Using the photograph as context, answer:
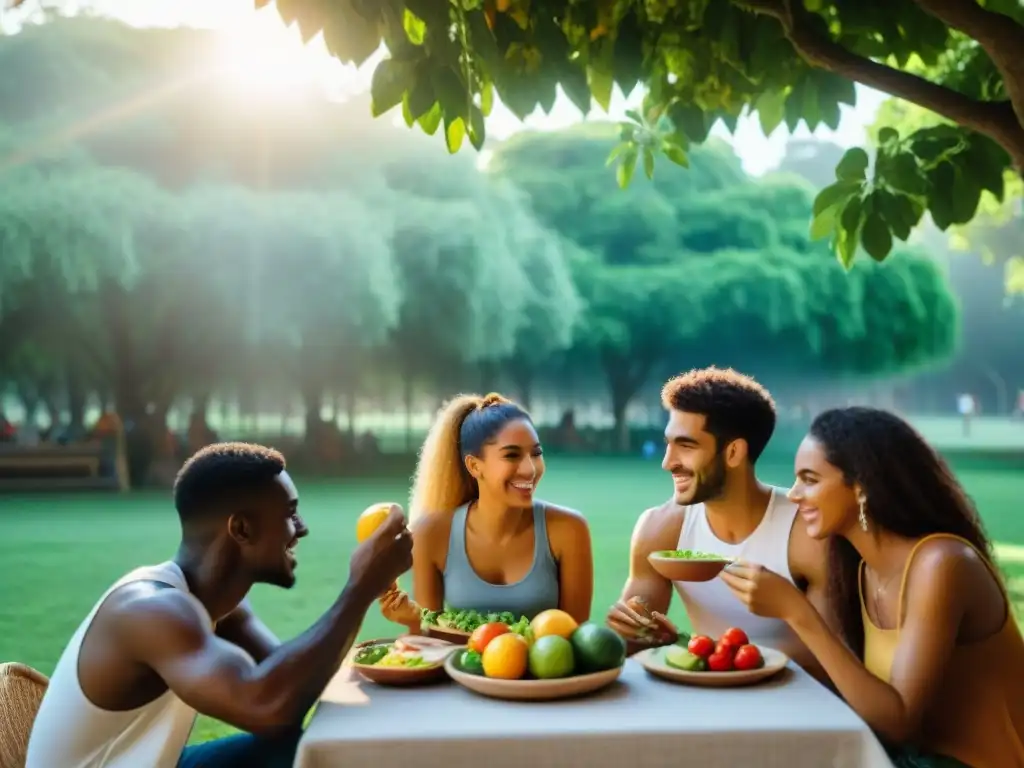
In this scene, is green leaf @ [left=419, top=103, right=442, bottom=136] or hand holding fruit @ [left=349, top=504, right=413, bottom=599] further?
green leaf @ [left=419, top=103, right=442, bottom=136]

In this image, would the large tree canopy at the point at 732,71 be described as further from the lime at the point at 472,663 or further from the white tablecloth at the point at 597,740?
the white tablecloth at the point at 597,740

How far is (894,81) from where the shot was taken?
3.21 metres

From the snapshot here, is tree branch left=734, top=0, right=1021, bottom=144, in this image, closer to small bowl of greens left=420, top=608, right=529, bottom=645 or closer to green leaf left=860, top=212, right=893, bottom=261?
green leaf left=860, top=212, right=893, bottom=261

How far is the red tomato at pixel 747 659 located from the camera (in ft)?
8.63

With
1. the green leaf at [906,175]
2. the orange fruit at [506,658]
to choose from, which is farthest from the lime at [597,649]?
the green leaf at [906,175]

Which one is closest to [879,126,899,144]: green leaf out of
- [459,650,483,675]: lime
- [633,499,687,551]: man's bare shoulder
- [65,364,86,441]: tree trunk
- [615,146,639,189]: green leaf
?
[615,146,639,189]: green leaf

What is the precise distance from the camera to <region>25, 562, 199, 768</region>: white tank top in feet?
7.80

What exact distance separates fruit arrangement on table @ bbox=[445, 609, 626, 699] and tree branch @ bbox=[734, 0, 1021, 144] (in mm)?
1923

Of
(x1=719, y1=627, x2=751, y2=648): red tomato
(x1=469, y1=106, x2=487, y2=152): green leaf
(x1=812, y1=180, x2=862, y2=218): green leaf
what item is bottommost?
(x1=719, y1=627, x2=751, y2=648): red tomato

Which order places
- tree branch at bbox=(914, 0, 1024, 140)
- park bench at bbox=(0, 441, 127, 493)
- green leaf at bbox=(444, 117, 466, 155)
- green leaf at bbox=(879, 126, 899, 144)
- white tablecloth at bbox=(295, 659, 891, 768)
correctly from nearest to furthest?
1. white tablecloth at bbox=(295, 659, 891, 768)
2. tree branch at bbox=(914, 0, 1024, 140)
3. green leaf at bbox=(444, 117, 466, 155)
4. green leaf at bbox=(879, 126, 899, 144)
5. park bench at bbox=(0, 441, 127, 493)

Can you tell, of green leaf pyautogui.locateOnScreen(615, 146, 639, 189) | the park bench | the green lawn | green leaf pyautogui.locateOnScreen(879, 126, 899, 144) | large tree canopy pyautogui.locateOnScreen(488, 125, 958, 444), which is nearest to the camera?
green leaf pyautogui.locateOnScreen(879, 126, 899, 144)

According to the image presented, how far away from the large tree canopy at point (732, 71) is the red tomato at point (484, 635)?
1.45 metres

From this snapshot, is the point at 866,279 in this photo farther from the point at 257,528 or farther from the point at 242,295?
the point at 257,528

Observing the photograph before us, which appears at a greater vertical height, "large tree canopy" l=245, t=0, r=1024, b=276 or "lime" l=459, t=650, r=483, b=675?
"large tree canopy" l=245, t=0, r=1024, b=276
